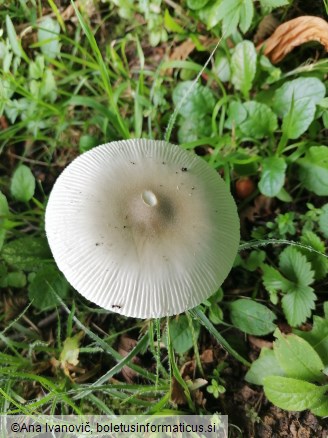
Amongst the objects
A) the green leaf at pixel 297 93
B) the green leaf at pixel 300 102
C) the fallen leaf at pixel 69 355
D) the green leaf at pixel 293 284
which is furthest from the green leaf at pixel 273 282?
the fallen leaf at pixel 69 355

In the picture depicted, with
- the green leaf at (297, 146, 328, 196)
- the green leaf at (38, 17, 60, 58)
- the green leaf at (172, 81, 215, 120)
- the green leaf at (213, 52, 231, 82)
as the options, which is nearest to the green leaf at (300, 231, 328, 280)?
the green leaf at (297, 146, 328, 196)

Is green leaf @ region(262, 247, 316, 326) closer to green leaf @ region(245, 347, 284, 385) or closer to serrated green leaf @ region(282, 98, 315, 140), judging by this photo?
green leaf @ region(245, 347, 284, 385)

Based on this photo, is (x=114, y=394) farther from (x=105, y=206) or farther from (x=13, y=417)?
(x=105, y=206)

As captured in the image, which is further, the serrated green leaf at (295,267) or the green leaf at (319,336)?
the serrated green leaf at (295,267)

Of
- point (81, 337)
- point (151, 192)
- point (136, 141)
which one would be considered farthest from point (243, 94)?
point (81, 337)

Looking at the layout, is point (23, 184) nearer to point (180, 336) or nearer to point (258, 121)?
point (180, 336)

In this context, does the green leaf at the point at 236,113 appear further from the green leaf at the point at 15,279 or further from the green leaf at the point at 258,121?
the green leaf at the point at 15,279
